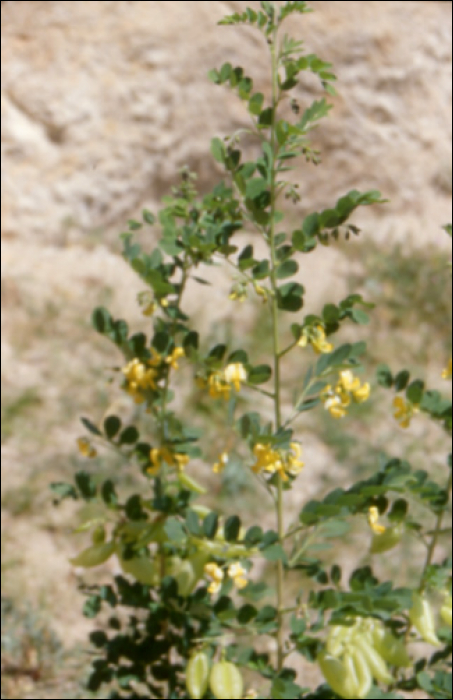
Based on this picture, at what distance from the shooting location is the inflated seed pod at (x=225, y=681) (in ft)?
4.36

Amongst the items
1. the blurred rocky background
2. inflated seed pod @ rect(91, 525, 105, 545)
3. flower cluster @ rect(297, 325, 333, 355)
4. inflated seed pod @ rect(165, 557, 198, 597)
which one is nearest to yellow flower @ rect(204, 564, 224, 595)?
inflated seed pod @ rect(165, 557, 198, 597)

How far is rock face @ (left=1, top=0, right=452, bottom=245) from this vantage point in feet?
10.8

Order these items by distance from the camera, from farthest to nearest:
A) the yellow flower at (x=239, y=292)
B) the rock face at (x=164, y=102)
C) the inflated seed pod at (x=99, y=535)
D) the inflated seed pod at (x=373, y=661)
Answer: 1. the rock face at (x=164, y=102)
2. the inflated seed pod at (x=99, y=535)
3. the inflated seed pod at (x=373, y=661)
4. the yellow flower at (x=239, y=292)

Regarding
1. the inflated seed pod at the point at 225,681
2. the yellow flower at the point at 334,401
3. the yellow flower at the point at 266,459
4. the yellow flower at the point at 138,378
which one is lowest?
the inflated seed pod at the point at 225,681

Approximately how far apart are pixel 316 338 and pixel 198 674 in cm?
52

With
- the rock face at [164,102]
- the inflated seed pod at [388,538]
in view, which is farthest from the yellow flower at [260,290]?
the rock face at [164,102]

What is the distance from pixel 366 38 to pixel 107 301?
1.43 metres

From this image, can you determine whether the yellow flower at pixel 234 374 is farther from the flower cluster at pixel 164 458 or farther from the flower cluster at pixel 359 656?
the flower cluster at pixel 359 656

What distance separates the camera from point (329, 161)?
357 cm

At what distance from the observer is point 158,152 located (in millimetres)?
3398

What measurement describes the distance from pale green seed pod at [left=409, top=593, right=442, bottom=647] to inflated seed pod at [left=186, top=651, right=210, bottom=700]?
1.05 ft

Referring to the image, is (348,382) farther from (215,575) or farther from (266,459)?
(215,575)

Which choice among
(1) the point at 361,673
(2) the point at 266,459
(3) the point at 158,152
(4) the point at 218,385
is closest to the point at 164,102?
(3) the point at 158,152

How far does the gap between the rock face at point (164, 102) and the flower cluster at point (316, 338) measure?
2.16m
